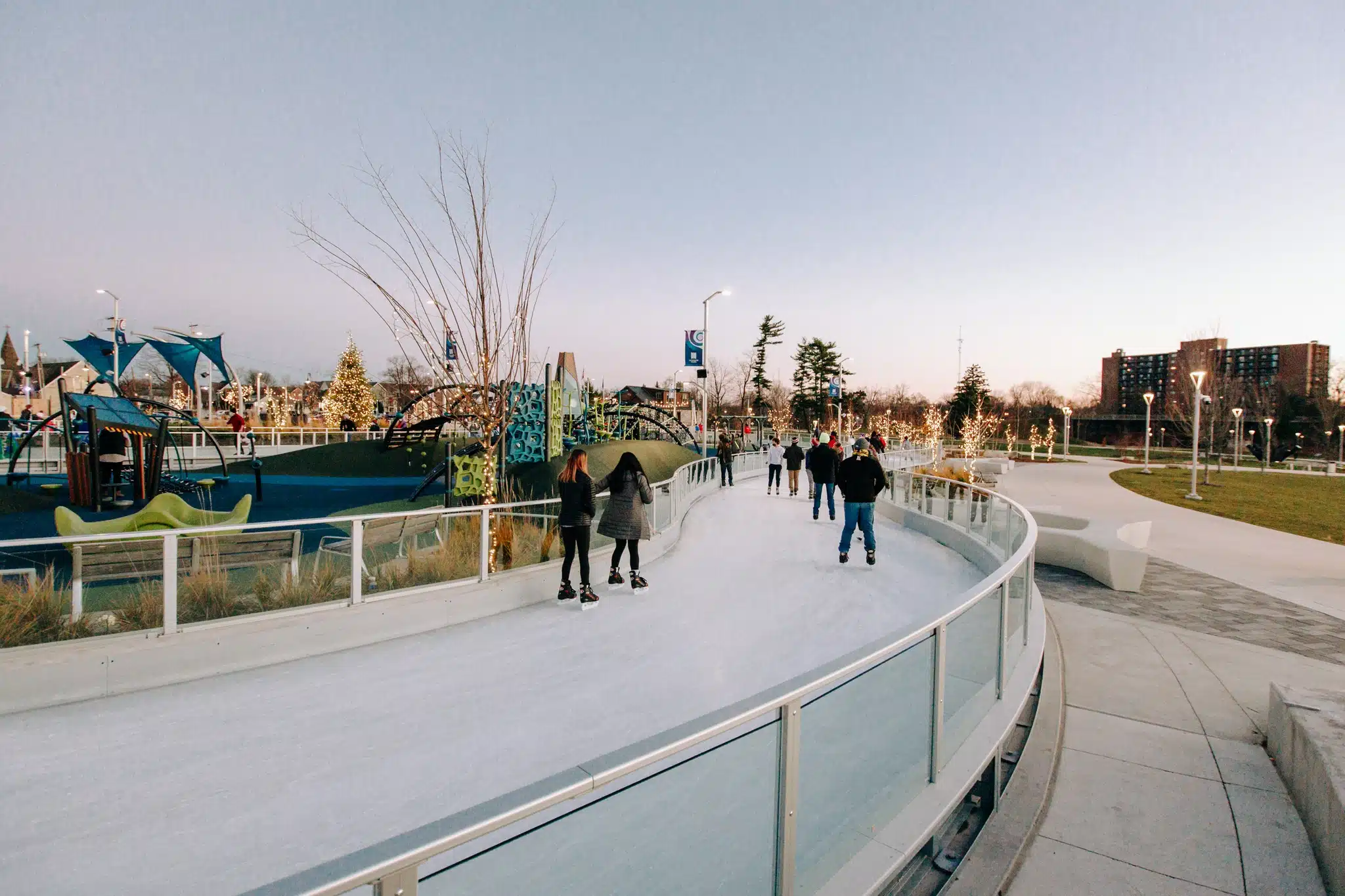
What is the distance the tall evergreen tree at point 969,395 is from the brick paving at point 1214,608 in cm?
6535

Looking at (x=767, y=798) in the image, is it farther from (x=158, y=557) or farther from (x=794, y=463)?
(x=794, y=463)

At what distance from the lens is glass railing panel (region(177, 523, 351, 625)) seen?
577 cm

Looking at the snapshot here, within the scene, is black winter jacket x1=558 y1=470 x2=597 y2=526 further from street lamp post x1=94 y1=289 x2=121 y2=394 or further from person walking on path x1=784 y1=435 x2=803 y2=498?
street lamp post x1=94 y1=289 x2=121 y2=394

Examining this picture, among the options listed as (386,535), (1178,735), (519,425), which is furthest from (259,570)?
(519,425)

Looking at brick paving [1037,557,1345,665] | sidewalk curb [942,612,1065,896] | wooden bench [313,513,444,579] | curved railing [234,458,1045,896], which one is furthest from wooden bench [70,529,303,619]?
brick paving [1037,557,1345,665]

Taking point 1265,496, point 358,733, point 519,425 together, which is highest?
point 519,425

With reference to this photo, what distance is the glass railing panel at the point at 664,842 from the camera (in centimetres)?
140

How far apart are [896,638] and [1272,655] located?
679 cm

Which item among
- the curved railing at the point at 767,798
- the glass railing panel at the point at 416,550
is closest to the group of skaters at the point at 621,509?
the glass railing panel at the point at 416,550

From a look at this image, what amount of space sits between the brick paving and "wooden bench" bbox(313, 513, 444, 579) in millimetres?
8327

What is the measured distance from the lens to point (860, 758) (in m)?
2.61

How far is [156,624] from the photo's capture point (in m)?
5.57

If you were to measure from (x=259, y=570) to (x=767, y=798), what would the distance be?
578cm

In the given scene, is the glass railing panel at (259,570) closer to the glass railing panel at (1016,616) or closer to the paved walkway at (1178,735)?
the glass railing panel at (1016,616)
